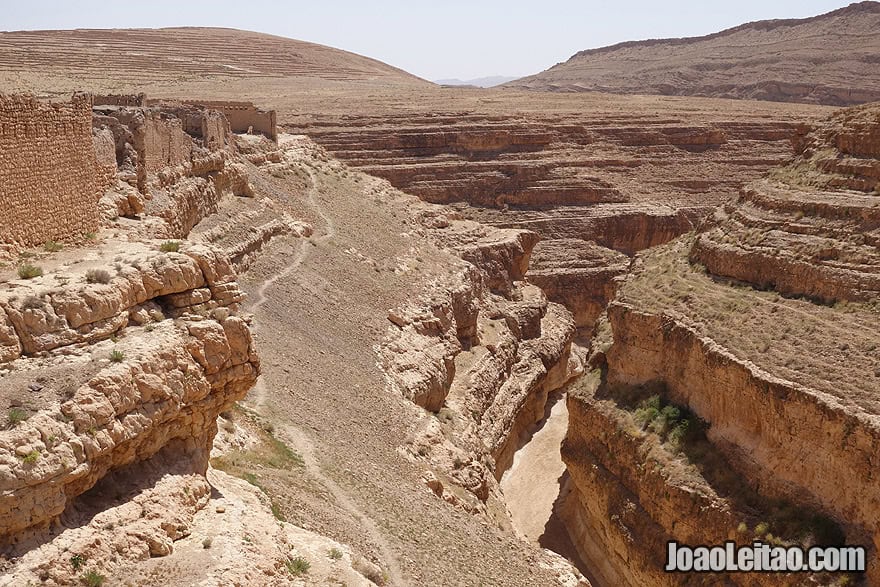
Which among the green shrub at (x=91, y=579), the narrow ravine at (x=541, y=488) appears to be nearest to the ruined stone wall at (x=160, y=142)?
the narrow ravine at (x=541, y=488)

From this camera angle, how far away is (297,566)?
10.8 meters

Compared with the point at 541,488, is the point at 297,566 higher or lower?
higher

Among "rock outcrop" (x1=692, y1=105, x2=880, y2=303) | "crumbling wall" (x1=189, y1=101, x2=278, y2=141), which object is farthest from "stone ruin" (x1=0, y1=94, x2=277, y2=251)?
"rock outcrop" (x1=692, y1=105, x2=880, y2=303)

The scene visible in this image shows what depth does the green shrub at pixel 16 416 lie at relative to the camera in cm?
870

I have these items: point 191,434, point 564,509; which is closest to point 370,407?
point 564,509

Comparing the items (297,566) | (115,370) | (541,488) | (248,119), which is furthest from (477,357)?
(115,370)

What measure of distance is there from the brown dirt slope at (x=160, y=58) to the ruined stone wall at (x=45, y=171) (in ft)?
108

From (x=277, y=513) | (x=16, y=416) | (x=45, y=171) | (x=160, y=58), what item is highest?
(x=160, y=58)

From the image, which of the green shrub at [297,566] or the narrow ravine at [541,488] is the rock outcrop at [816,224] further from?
the green shrub at [297,566]

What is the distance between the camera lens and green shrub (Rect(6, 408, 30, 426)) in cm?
870

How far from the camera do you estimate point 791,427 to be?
1747 cm

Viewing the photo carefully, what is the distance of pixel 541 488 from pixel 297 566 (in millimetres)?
16975

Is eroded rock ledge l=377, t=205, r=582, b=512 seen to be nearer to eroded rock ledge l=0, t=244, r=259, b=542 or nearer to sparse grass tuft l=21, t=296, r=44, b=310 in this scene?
eroded rock ledge l=0, t=244, r=259, b=542

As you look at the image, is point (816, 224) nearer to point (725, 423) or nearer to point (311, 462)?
point (725, 423)
